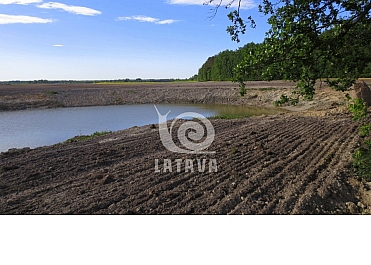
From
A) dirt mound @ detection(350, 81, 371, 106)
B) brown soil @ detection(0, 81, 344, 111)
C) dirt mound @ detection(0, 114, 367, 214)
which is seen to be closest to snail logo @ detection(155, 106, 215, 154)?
dirt mound @ detection(0, 114, 367, 214)

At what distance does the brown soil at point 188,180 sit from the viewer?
14.3 ft

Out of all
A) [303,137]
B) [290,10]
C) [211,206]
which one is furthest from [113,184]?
[303,137]

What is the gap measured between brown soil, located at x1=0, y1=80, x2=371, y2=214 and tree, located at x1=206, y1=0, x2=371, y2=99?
1655 millimetres

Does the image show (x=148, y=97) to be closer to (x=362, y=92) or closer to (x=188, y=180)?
(x=362, y=92)

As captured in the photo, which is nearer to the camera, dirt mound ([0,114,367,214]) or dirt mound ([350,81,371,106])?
dirt mound ([0,114,367,214])

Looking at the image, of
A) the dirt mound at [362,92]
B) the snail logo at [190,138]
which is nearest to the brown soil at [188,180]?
the snail logo at [190,138]

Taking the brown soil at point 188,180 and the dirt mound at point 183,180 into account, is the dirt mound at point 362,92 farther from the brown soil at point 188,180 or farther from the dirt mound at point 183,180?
the brown soil at point 188,180

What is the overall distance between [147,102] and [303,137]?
830 inches

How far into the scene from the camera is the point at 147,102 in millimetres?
28469

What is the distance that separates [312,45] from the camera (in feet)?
13.7

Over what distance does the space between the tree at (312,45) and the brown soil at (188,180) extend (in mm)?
1655

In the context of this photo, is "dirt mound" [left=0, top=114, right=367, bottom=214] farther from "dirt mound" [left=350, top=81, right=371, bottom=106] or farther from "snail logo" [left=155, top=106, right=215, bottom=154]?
"dirt mound" [left=350, top=81, right=371, bottom=106]

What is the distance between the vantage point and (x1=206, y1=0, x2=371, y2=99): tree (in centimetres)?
412

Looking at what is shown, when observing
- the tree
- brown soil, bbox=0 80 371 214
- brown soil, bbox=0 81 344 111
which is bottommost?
brown soil, bbox=0 80 371 214
